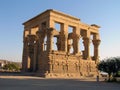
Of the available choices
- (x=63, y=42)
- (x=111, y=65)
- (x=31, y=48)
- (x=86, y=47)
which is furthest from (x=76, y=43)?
(x=111, y=65)

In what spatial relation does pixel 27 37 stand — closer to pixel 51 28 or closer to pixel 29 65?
pixel 29 65

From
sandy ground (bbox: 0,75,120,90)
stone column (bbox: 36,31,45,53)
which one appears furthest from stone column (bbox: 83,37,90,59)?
sandy ground (bbox: 0,75,120,90)

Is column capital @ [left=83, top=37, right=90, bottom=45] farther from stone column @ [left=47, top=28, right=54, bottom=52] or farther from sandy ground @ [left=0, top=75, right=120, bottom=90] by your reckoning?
sandy ground @ [left=0, top=75, right=120, bottom=90]

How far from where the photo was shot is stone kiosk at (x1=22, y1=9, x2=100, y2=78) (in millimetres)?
39862

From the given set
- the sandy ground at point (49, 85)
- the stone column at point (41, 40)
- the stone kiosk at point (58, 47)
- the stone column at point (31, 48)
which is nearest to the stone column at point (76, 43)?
the stone kiosk at point (58, 47)

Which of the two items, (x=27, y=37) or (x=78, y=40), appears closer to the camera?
(x=78, y=40)

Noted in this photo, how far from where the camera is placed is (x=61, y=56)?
4103 centimetres

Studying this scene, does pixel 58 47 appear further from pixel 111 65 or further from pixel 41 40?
pixel 111 65

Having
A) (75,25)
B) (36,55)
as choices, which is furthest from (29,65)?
(75,25)

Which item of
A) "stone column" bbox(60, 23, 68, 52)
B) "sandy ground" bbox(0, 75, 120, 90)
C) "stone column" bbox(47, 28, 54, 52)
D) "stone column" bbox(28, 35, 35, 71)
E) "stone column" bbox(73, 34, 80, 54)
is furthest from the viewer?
"stone column" bbox(28, 35, 35, 71)

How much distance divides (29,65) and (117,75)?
19.8 meters

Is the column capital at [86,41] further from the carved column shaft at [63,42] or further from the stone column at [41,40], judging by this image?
the stone column at [41,40]

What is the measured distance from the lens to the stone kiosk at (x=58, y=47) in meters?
39.9

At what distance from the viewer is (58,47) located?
154 ft
